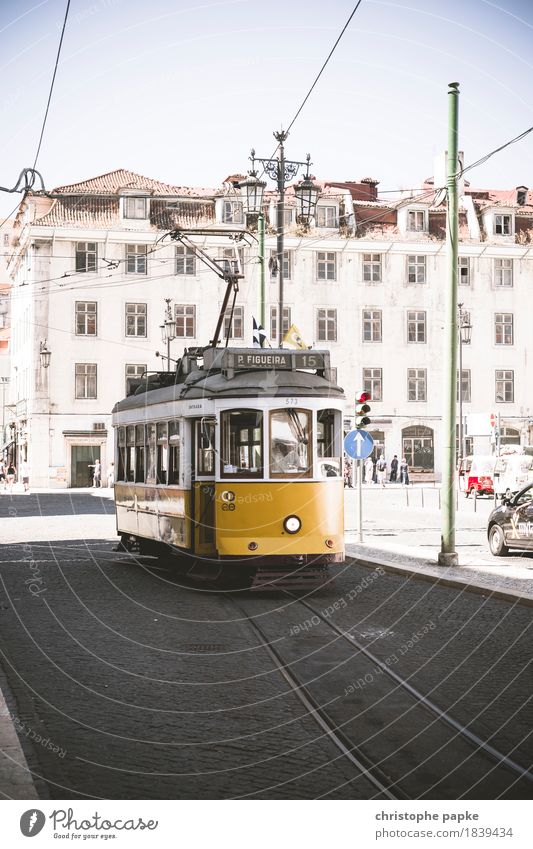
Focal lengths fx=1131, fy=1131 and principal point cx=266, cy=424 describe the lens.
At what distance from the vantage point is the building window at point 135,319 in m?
55.8

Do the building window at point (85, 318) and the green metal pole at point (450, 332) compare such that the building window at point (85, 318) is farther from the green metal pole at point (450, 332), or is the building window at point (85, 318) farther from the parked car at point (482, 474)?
the green metal pole at point (450, 332)

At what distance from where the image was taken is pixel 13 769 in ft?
18.3

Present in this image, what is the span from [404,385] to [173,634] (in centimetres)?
5154

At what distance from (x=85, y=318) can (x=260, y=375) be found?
137ft

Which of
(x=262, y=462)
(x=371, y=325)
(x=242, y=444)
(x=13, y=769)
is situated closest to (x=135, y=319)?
(x=371, y=325)

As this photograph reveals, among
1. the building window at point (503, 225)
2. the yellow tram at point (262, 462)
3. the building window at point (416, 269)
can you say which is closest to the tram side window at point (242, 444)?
the yellow tram at point (262, 462)

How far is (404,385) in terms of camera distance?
61.6 meters

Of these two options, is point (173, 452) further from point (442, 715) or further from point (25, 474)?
point (25, 474)

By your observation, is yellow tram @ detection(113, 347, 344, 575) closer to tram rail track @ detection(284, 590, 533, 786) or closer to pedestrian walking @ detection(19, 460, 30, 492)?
tram rail track @ detection(284, 590, 533, 786)

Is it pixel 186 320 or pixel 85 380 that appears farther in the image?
pixel 186 320

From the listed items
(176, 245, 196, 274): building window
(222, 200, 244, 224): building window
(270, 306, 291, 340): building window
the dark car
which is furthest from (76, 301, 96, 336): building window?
the dark car

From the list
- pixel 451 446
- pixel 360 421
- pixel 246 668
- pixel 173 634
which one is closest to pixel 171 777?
pixel 246 668

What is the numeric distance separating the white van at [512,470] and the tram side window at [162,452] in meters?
30.0

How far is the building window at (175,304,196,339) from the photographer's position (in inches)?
2224
